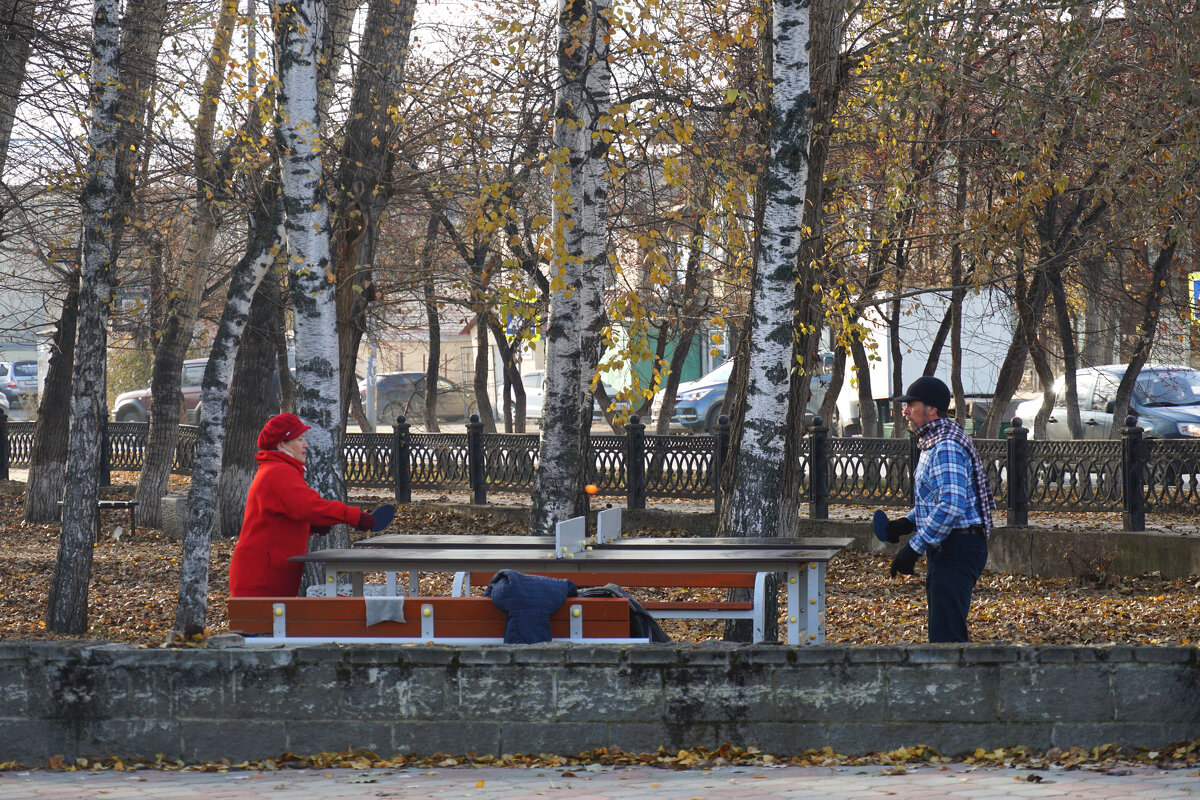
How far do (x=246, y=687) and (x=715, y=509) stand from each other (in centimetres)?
1013

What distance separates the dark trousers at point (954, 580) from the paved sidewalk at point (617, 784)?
1138mm

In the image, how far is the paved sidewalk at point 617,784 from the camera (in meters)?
4.94

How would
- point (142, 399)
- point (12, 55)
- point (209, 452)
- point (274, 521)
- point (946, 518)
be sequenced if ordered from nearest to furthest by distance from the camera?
point (946, 518)
point (274, 521)
point (209, 452)
point (12, 55)
point (142, 399)

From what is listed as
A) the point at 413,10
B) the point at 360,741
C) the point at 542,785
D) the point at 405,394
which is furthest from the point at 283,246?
the point at 405,394

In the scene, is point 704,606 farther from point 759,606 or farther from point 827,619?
point 827,619

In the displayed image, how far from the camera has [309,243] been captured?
9469 mm

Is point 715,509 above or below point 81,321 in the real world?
below

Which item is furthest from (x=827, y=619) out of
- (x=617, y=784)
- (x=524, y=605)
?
(x=617, y=784)

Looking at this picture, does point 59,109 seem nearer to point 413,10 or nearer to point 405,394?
point 413,10

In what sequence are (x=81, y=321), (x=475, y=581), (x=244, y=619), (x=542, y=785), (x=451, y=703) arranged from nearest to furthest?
(x=542, y=785), (x=451, y=703), (x=244, y=619), (x=475, y=581), (x=81, y=321)

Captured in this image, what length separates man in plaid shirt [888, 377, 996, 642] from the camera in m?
6.40

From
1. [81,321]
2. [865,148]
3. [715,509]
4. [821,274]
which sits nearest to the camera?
[81,321]

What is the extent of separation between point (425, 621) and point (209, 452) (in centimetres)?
515

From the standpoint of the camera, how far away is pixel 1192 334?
696 inches
